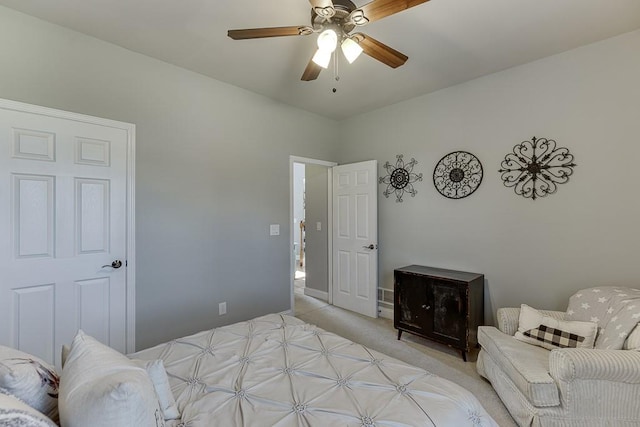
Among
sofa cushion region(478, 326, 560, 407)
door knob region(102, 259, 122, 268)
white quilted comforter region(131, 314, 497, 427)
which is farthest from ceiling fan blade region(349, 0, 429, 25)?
door knob region(102, 259, 122, 268)

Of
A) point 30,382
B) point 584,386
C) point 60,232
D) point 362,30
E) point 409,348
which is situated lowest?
→ point 409,348

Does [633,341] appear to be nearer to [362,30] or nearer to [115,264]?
[362,30]

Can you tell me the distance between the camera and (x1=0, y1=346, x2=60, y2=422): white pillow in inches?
31.8

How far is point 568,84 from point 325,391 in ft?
10.3

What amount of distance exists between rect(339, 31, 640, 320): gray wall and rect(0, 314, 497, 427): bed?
6.50 feet

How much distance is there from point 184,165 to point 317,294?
2.80 metres

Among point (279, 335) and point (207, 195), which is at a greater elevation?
point (207, 195)

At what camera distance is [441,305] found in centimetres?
285

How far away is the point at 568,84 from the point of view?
8.37 ft

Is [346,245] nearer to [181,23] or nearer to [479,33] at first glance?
[479,33]

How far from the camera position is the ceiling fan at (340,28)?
1.58m

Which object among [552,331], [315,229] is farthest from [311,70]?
[315,229]

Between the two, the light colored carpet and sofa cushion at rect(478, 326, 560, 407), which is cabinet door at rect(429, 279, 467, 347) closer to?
the light colored carpet

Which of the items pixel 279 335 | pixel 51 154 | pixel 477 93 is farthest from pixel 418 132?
pixel 51 154
